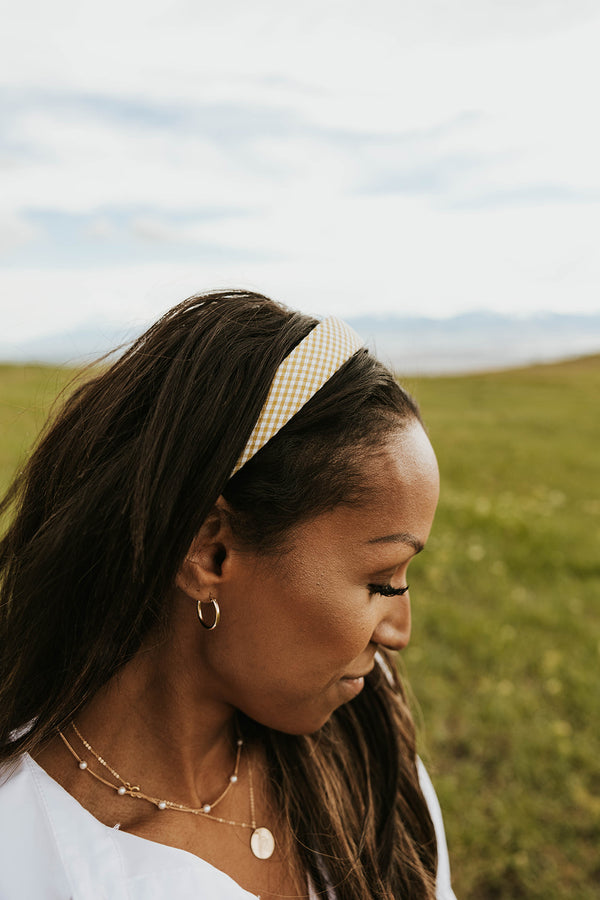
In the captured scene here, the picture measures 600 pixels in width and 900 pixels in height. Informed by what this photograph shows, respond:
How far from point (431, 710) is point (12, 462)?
27.2ft

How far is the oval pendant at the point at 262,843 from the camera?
2.09 meters

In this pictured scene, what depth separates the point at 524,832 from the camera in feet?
12.4

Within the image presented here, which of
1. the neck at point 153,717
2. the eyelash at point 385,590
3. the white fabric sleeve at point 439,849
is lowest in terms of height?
the white fabric sleeve at point 439,849

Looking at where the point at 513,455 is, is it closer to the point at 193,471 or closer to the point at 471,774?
the point at 471,774

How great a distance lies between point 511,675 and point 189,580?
3.86 metres

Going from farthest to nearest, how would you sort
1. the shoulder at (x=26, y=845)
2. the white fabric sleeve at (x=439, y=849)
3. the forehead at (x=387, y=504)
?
the white fabric sleeve at (x=439, y=849)
the forehead at (x=387, y=504)
the shoulder at (x=26, y=845)

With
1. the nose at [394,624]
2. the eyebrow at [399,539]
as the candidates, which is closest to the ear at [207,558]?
the eyebrow at [399,539]

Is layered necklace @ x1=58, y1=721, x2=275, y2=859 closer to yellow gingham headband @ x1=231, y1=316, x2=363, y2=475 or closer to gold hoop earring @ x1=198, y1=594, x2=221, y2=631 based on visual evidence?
A: gold hoop earring @ x1=198, y1=594, x2=221, y2=631

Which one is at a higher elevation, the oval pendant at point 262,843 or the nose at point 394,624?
the nose at point 394,624

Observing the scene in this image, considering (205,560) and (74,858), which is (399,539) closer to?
(205,560)

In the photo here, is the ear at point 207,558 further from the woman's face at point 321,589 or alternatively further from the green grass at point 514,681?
the green grass at point 514,681

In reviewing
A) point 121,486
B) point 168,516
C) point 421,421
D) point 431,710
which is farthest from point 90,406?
point 431,710

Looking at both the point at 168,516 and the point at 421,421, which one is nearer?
the point at 168,516

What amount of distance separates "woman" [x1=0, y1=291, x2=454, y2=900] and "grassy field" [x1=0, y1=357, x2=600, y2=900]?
1.36 ft
